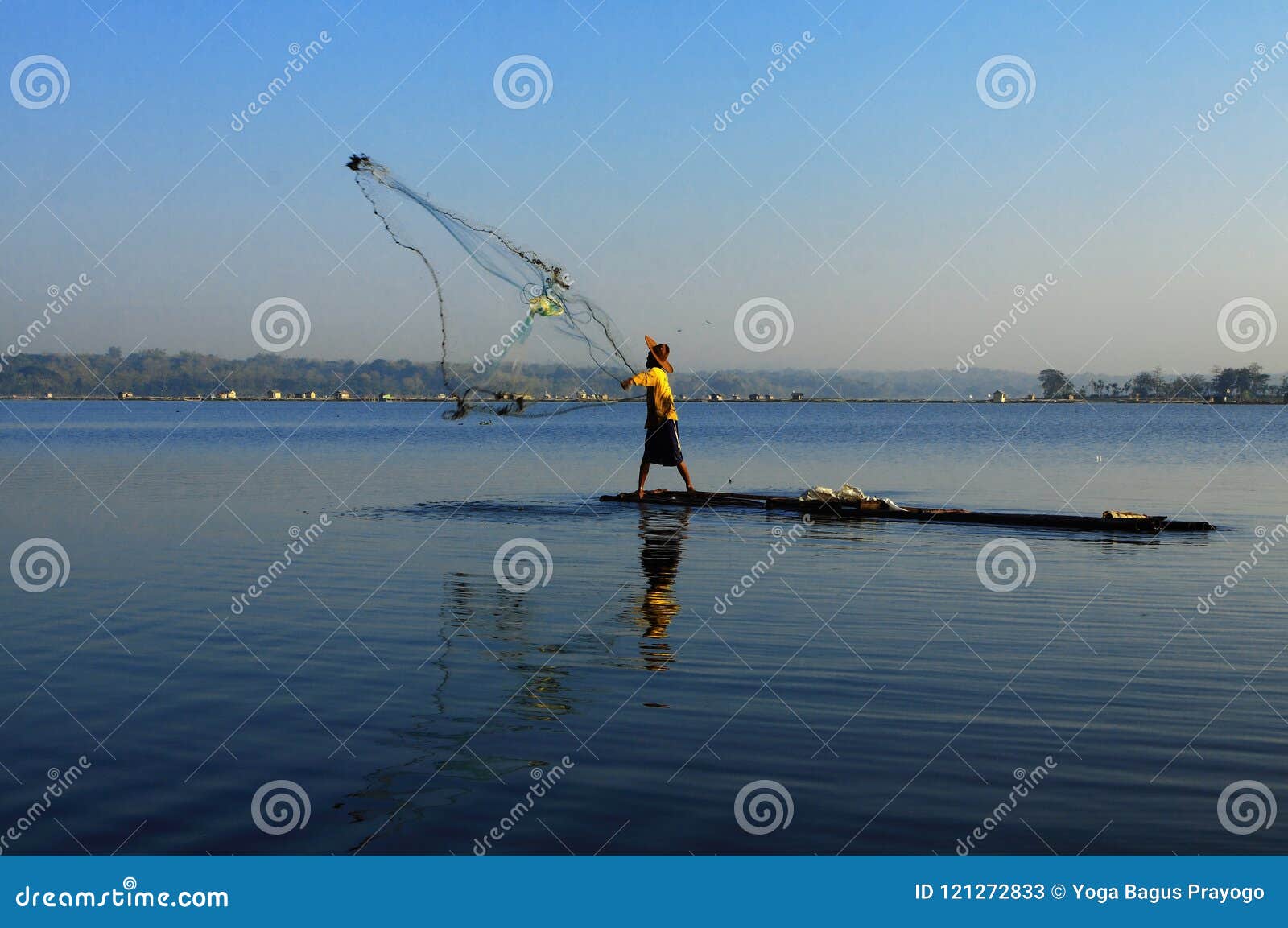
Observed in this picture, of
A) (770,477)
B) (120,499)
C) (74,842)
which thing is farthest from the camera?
(770,477)

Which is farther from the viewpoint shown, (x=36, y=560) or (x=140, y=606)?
(x=36, y=560)

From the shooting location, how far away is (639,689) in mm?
8305

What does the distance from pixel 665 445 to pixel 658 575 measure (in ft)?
24.0

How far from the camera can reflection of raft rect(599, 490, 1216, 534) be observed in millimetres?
17406

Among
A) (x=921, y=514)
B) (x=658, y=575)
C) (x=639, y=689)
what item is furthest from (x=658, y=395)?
(x=639, y=689)

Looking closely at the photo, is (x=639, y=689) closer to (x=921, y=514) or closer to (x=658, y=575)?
(x=658, y=575)

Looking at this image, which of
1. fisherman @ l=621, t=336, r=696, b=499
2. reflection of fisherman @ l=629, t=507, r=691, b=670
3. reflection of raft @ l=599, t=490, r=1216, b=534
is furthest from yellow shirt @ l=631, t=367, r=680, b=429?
reflection of fisherman @ l=629, t=507, r=691, b=670

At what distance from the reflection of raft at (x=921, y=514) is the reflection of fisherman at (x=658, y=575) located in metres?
0.52

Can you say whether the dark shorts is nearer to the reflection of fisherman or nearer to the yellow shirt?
the yellow shirt

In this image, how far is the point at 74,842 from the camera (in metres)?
5.61

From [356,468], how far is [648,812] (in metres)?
31.1

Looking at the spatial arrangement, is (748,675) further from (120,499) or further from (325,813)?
(120,499)

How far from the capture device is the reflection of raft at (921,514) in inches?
685

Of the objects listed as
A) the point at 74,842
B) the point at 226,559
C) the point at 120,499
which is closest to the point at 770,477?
the point at 120,499
